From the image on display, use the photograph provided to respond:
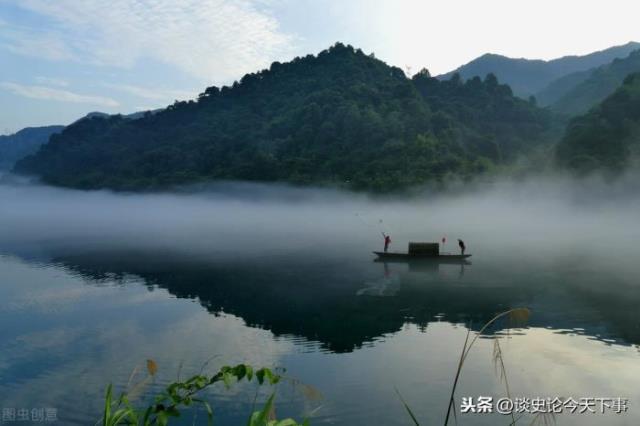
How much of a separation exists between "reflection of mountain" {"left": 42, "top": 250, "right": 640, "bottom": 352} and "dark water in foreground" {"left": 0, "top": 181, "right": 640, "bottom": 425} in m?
0.25

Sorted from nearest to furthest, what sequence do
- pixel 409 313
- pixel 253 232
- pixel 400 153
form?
1. pixel 409 313
2. pixel 253 232
3. pixel 400 153

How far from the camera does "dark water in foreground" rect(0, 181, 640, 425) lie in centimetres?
2669

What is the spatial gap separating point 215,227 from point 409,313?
106m

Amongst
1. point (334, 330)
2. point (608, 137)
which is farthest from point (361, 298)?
point (608, 137)

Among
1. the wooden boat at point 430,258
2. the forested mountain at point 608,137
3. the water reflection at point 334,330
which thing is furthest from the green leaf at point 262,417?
the forested mountain at point 608,137

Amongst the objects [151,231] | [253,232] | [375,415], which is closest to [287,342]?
[375,415]

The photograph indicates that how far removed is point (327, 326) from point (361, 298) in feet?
34.3

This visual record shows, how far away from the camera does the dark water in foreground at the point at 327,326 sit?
2669cm

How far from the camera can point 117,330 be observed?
41375 mm

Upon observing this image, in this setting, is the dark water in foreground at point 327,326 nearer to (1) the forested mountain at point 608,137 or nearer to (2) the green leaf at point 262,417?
(2) the green leaf at point 262,417

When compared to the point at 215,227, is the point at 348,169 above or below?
above

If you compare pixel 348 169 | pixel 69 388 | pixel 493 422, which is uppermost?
pixel 348 169

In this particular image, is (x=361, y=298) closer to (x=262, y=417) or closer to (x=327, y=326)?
(x=327, y=326)

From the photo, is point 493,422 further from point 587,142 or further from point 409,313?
point 587,142
